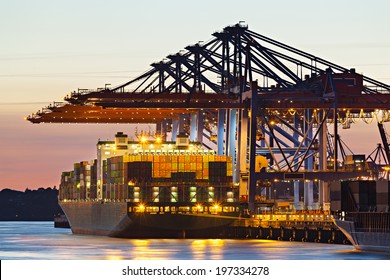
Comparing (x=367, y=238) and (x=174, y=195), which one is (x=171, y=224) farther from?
(x=367, y=238)

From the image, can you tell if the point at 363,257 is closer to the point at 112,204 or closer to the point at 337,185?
the point at 337,185

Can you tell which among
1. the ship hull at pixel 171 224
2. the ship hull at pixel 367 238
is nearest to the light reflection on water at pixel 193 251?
the ship hull at pixel 367 238

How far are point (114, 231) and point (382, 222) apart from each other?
153 ft

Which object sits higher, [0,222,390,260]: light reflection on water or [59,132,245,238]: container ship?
[59,132,245,238]: container ship

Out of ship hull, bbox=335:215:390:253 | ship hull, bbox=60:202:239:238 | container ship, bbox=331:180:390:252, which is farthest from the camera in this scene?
ship hull, bbox=60:202:239:238

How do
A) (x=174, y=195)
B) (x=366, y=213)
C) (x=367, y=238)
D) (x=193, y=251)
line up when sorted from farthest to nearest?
1. (x=174, y=195)
2. (x=193, y=251)
3. (x=366, y=213)
4. (x=367, y=238)

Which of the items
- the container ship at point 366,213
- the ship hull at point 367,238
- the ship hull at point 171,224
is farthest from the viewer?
the ship hull at point 171,224

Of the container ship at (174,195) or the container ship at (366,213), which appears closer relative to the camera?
the container ship at (366,213)

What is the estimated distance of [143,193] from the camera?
368ft

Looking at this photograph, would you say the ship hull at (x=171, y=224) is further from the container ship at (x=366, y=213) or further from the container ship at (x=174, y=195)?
the container ship at (x=366, y=213)

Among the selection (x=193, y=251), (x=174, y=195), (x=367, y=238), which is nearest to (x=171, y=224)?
(x=174, y=195)

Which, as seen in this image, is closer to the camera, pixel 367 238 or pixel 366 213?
pixel 367 238

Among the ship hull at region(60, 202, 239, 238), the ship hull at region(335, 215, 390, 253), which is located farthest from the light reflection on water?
the ship hull at region(60, 202, 239, 238)

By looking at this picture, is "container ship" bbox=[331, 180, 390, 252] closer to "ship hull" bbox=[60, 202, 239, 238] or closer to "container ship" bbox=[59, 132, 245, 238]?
"ship hull" bbox=[60, 202, 239, 238]
